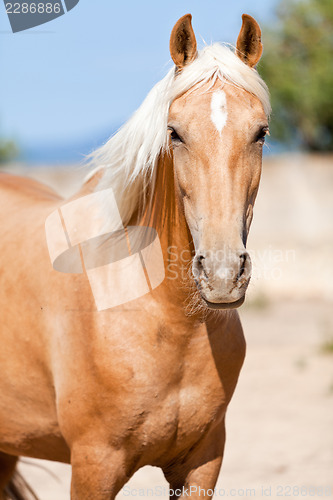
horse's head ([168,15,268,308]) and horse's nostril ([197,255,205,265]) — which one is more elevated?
horse's head ([168,15,268,308])

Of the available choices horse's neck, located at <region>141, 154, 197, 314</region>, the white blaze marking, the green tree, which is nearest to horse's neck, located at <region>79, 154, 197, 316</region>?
horse's neck, located at <region>141, 154, 197, 314</region>

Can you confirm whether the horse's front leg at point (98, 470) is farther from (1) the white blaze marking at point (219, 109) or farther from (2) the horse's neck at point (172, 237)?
(1) the white blaze marking at point (219, 109)

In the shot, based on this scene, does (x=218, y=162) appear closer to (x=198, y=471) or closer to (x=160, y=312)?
(x=160, y=312)

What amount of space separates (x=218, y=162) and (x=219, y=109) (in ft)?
0.60

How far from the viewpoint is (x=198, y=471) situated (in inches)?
101

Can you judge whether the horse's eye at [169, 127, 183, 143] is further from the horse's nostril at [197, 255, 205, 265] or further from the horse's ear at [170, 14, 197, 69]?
the horse's nostril at [197, 255, 205, 265]

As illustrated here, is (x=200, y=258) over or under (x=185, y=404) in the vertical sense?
over

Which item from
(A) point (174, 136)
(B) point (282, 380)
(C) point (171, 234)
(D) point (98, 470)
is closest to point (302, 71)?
(B) point (282, 380)

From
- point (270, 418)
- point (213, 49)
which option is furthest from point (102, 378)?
point (270, 418)

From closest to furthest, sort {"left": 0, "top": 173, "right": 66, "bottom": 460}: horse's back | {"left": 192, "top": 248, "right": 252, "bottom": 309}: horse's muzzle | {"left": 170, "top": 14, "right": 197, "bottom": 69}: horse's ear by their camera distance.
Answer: {"left": 192, "top": 248, "right": 252, "bottom": 309}: horse's muzzle, {"left": 170, "top": 14, "right": 197, "bottom": 69}: horse's ear, {"left": 0, "top": 173, "right": 66, "bottom": 460}: horse's back

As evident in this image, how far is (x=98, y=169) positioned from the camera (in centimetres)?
271

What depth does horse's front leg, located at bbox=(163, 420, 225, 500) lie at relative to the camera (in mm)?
2562

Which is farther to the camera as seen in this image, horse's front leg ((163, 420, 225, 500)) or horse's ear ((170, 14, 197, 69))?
horse's front leg ((163, 420, 225, 500))

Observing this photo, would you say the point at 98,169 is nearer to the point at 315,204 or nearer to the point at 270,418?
the point at 270,418
